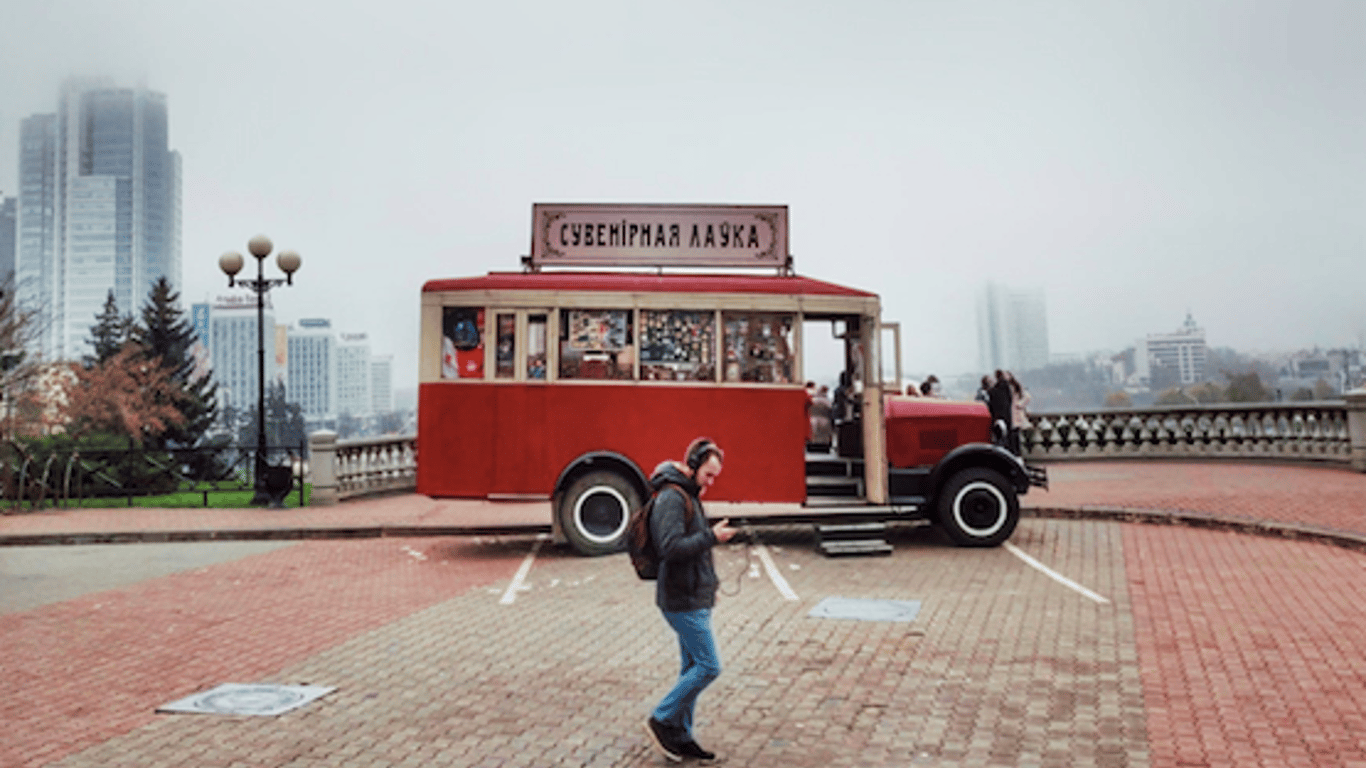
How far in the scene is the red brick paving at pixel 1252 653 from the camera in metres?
5.01

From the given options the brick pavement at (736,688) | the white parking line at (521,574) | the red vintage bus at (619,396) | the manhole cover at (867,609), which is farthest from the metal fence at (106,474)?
the manhole cover at (867,609)

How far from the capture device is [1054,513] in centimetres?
1432

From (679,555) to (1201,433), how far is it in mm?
19996

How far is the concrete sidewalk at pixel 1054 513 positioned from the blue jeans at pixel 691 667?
9.13 m

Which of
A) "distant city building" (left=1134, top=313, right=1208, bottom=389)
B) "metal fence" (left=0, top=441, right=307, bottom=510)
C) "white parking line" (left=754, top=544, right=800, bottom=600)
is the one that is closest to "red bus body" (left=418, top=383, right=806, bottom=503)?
"white parking line" (left=754, top=544, right=800, bottom=600)

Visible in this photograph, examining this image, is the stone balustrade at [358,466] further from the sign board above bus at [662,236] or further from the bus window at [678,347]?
the bus window at [678,347]

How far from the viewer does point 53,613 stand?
897cm

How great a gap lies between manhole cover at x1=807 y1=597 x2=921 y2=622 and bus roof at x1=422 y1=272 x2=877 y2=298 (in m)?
4.13

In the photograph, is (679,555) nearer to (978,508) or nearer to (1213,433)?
(978,508)

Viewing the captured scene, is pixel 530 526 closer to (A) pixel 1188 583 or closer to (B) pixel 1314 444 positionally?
(A) pixel 1188 583

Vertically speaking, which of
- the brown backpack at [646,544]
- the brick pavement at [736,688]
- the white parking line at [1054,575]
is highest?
the brown backpack at [646,544]

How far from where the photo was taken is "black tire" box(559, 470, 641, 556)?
37.4 ft

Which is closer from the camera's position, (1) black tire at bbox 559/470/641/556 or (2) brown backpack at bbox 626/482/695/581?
(2) brown backpack at bbox 626/482/695/581

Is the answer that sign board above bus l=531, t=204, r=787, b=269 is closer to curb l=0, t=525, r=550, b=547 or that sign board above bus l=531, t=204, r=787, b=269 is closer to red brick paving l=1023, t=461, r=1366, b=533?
curb l=0, t=525, r=550, b=547
